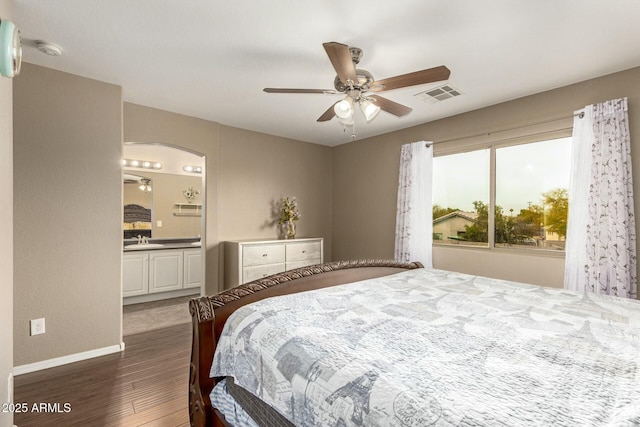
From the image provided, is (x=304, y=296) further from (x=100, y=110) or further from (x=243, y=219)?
(x=243, y=219)

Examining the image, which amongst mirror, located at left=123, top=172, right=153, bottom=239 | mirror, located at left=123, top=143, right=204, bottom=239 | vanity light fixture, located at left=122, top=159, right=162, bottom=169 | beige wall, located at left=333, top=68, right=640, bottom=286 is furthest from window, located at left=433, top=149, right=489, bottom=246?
mirror, located at left=123, top=172, right=153, bottom=239

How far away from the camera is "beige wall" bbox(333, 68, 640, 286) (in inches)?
112

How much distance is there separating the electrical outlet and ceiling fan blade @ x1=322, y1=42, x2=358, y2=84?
10.1 feet

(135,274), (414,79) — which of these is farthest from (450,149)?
(135,274)

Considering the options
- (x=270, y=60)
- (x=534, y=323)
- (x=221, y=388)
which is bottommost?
(x=221, y=388)

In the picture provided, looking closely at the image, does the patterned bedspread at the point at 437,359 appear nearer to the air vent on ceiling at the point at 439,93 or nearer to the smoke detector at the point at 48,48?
the air vent on ceiling at the point at 439,93

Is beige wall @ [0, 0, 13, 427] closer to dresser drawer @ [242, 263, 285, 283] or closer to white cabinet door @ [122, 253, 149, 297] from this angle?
dresser drawer @ [242, 263, 285, 283]

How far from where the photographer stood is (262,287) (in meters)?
1.81

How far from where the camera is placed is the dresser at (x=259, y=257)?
4035 mm

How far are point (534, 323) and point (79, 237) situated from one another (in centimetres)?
341

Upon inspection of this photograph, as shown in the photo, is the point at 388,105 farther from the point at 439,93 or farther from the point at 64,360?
the point at 64,360

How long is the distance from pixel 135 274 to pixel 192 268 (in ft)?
Answer: 2.72

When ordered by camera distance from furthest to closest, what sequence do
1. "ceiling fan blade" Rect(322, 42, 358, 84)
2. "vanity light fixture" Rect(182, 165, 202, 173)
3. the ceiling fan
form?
"vanity light fixture" Rect(182, 165, 202, 173) → the ceiling fan → "ceiling fan blade" Rect(322, 42, 358, 84)

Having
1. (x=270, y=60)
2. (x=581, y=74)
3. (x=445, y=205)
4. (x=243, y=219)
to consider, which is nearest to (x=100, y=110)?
(x=270, y=60)
